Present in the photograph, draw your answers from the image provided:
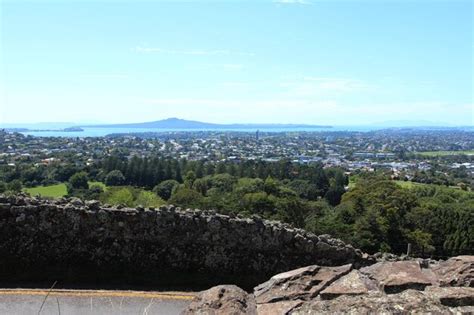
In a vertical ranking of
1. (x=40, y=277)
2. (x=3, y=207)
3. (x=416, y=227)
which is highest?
(x=3, y=207)

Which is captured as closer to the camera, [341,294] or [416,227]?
[341,294]

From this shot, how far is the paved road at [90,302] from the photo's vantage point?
369 inches

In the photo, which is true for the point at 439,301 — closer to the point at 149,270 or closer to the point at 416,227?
the point at 149,270

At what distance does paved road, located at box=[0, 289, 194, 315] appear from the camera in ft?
30.7

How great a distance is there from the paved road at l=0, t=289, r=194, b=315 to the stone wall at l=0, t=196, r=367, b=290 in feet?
2.72

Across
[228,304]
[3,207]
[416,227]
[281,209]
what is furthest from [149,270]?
[416,227]

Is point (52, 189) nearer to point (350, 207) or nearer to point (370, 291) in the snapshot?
point (350, 207)

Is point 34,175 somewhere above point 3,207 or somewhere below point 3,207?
below

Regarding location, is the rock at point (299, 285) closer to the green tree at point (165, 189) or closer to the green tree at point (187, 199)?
the green tree at point (187, 199)

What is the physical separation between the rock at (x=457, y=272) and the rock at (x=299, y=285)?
102 centimetres

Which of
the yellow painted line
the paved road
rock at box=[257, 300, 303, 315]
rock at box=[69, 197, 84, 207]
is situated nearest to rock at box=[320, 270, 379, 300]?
rock at box=[257, 300, 303, 315]

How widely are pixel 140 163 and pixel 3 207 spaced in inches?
4183

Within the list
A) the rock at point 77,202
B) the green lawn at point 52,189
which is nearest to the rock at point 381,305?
the rock at point 77,202

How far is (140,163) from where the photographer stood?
116 metres
